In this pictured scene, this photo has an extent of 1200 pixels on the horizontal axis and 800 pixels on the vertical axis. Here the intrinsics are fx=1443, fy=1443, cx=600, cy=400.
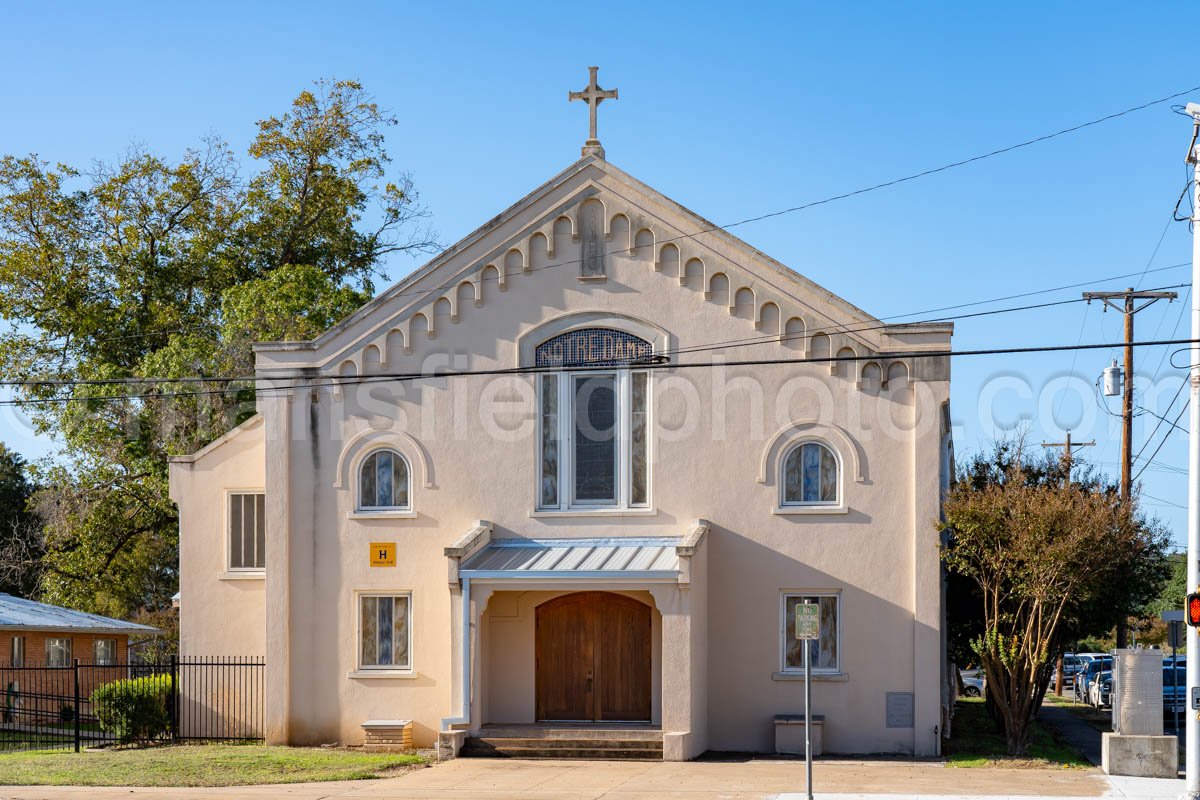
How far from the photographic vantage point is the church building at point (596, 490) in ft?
78.1

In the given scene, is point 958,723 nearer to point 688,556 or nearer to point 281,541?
point 688,556

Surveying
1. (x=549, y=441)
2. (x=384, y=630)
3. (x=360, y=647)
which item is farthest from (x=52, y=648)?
(x=549, y=441)

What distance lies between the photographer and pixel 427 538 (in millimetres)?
25078

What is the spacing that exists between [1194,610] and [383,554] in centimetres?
1314

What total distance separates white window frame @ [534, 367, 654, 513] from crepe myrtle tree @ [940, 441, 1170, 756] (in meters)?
5.20

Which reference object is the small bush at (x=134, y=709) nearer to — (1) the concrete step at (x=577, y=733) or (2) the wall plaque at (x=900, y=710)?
(1) the concrete step at (x=577, y=733)

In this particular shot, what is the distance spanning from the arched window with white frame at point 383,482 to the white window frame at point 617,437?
2425 mm

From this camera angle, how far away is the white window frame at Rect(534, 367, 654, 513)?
2470cm

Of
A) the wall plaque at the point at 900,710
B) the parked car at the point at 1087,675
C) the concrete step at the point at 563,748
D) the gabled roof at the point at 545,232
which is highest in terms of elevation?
the gabled roof at the point at 545,232

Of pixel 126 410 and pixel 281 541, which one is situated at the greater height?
pixel 126 410

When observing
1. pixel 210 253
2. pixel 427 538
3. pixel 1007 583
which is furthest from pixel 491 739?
pixel 210 253

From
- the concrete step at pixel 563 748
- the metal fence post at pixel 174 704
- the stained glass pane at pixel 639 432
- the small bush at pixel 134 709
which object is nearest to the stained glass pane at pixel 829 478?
the stained glass pane at pixel 639 432

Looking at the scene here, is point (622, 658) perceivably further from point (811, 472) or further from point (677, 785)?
point (677, 785)

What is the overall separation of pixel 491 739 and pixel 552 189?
9240mm
